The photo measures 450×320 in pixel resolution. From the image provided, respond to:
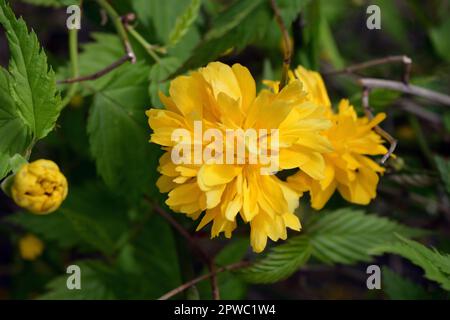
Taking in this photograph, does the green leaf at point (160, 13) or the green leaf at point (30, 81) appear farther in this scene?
the green leaf at point (160, 13)

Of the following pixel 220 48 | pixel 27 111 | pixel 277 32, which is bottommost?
pixel 27 111

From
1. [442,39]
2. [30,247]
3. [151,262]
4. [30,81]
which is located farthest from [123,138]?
[442,39]

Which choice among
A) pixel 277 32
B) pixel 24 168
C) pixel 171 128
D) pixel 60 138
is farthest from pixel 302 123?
pixel 60 138

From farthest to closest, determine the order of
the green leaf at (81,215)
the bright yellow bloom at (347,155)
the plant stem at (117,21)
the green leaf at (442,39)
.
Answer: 1. the green leaf at (442,39)
2. the green leaf at (81,215)
3. the plant stem at (117,21)
4. the bright yellow bloom at (347,155)

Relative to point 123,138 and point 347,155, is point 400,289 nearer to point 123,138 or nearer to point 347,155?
point 347,155

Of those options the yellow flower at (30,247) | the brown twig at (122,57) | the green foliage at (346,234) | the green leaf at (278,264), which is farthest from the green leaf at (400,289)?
the yellow flower at (30,247)

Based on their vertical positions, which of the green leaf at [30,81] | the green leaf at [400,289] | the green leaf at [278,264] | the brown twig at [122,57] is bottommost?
the green leaf at [400,289]

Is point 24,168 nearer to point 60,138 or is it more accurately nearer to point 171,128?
point 171,128

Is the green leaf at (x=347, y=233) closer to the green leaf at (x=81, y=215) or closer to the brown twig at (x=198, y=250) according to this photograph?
the brown twig at (x=198, y=250)
